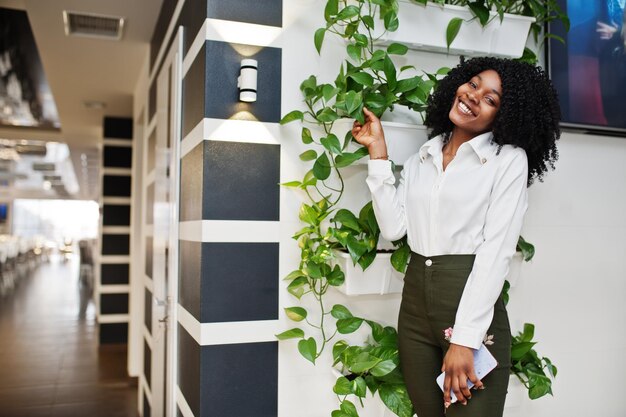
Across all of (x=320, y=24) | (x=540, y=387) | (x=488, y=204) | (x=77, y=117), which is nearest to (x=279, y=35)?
(x=320, y=24)

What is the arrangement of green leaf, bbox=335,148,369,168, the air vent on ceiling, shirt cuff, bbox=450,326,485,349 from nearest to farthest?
shirt cuff, bbox=450,326,485,349, green leaf, bbox=335,148,369,168, the air vent on ceiling

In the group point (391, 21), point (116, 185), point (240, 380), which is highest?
point (391, 21)

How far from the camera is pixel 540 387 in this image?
5.67 feet

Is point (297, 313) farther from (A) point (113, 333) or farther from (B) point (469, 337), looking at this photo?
(A) point (113, 333)

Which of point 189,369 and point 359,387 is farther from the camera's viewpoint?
point 189,369

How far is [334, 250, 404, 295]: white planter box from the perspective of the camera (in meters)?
1.69

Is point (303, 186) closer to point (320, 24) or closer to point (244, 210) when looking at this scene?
point (244, 210)

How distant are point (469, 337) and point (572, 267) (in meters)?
1.06

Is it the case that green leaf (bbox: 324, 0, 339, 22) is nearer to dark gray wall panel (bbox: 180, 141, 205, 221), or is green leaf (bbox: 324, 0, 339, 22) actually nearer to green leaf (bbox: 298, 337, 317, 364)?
dark gray wall panel (bbox: 180, 141, 205, 221)

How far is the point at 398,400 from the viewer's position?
64.3 inches

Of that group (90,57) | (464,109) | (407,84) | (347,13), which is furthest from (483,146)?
(90,57)

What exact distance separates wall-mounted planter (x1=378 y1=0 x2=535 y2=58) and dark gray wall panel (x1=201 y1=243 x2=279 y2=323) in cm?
88

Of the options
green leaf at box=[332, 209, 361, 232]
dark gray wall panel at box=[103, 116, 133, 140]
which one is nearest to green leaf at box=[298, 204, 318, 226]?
green leaf at box=[332, 209, 361, 232]

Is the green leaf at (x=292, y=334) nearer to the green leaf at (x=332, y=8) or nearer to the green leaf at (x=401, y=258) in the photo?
the green leaf at (x=401, y=258)
